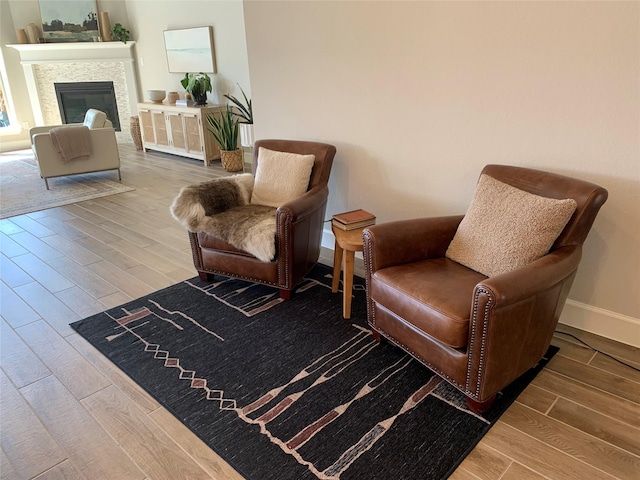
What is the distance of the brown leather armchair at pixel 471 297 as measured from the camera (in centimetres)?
166

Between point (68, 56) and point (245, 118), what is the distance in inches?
155

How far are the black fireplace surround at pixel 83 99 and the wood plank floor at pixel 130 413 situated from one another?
5619 mm

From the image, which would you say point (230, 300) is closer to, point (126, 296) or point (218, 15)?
point (126, 296)

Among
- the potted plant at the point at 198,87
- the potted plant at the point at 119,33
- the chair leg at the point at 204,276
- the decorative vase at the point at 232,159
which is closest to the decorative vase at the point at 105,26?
the potted plant at the point at 119,33

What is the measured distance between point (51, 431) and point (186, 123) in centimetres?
518

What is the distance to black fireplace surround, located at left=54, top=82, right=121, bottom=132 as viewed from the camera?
304 inches

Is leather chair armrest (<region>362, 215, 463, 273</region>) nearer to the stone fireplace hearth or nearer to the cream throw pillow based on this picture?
the cream throw pillow

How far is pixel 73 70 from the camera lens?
25.0 ft

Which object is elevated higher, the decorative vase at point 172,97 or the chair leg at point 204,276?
the decorative vase at point 172,97

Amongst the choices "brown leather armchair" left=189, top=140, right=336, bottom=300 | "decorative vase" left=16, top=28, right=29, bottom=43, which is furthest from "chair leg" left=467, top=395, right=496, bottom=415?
"decorative vase" left=16, top=28, right=29, bottom=43

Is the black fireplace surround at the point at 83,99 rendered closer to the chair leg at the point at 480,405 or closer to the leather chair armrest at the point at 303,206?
the leather chair armrest at the point at 303,206

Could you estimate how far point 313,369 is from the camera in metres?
2.14

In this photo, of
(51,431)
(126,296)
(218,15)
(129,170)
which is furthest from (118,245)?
(218,15)

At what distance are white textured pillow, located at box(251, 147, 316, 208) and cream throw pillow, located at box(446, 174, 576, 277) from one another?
113cm
